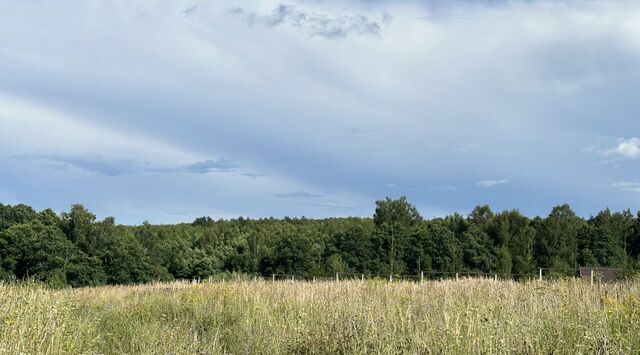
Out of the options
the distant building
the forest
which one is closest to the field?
the distant building

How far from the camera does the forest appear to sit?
159ft

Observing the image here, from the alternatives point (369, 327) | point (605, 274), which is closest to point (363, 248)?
point (605, 274)

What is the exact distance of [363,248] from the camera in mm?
53719

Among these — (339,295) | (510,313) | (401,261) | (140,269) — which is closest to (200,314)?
(339,295)

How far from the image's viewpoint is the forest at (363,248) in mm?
48406

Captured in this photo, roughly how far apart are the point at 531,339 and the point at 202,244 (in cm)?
Answer: 6307

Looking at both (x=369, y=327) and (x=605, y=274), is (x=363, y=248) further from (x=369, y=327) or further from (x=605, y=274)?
(x=369, y=327)

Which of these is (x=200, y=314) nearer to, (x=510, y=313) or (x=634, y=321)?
(x=510, y=313)

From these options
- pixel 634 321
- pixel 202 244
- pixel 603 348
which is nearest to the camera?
pixel 603 348

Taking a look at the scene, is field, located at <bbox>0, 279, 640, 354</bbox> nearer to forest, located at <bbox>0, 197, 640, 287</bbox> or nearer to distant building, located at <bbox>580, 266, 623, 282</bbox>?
distant building, located at <bbox>580, 266, 623, 282</bbox>

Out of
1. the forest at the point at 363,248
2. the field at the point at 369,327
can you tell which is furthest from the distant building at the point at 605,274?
the forest at the point at 363,248

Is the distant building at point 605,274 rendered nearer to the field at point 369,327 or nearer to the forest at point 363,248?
the field at point 369,327

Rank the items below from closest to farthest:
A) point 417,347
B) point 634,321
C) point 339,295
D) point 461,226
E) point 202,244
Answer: point 417,347
point 634,321
point 339,295
point 461,226
point 202,244

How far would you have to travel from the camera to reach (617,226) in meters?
55.0
